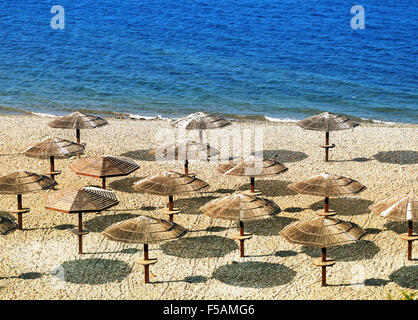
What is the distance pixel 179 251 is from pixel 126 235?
3078mm

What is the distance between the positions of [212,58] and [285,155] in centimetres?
3528

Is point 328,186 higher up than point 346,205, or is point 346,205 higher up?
point 328,186

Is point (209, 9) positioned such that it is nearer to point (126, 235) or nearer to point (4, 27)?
point (4, 27)

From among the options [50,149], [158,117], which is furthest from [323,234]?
[158,117]

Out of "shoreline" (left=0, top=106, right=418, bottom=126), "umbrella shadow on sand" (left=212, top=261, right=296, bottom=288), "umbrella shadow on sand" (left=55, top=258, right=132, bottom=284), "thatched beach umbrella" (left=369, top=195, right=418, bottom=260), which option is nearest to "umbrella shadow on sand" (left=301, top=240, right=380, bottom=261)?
"thatched beach umbrella" (left=369, top=195, right=418, bottom=260)

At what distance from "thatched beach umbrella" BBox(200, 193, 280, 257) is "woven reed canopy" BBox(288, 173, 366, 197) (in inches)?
85.5

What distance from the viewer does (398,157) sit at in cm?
3328

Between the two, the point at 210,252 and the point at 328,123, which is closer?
the point at 210,252

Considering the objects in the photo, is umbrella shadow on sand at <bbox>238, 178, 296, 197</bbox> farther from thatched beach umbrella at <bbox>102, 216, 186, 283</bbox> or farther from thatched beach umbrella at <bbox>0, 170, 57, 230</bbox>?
thatched beach umbrella at <bbox>0, 170, 57, 230</bbox>

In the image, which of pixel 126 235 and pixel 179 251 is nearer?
pixel 126 235

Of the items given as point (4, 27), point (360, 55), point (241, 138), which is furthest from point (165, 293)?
point (4, 27)

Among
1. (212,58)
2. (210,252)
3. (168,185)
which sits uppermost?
(212,58)

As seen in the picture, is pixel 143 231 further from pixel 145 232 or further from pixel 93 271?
pixel 93 271

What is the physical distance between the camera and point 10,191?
23891 millimetres
